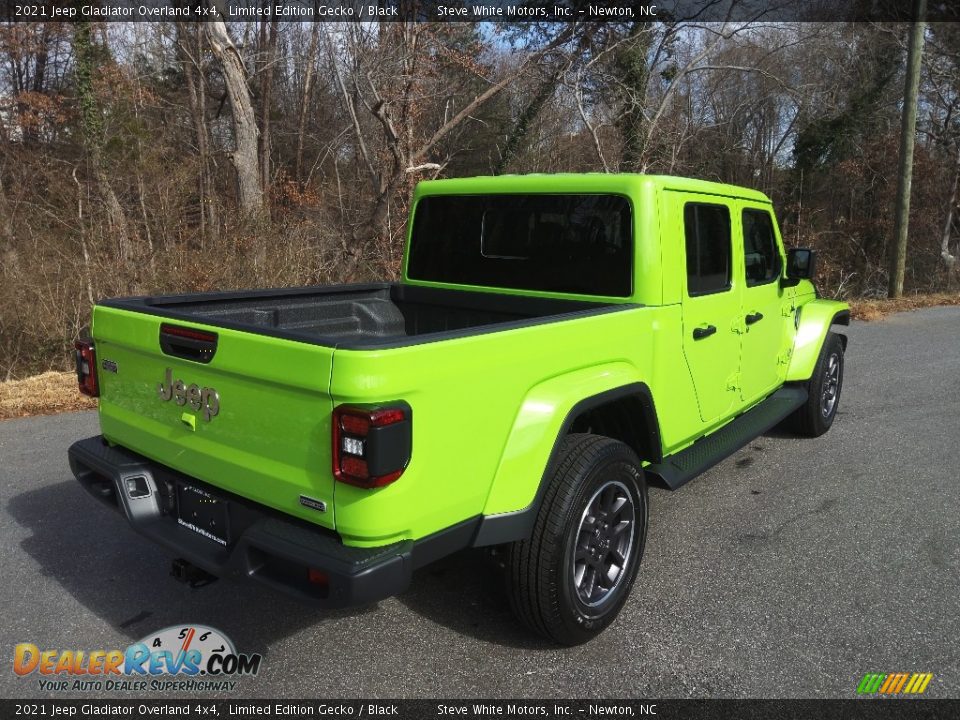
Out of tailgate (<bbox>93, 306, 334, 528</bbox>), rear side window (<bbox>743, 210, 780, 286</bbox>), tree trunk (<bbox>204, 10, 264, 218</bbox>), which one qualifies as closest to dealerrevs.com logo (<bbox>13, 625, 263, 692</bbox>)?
tailgate (<bbox>93, 306, 334, 528</bbox>)

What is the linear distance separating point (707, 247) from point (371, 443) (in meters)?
2.54

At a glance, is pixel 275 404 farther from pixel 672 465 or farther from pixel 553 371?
pixel 672 465

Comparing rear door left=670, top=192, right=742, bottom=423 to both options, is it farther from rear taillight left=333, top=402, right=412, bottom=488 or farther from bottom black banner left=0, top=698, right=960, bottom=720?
rear taillight left=333, top=402, right=412, bottom=488

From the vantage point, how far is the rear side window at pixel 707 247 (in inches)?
147

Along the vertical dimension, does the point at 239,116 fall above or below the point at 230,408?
above

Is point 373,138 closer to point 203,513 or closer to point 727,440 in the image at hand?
point 727,440

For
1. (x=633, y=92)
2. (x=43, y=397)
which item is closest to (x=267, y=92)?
(x=633, y=92)

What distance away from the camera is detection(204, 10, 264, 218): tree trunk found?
487 inches

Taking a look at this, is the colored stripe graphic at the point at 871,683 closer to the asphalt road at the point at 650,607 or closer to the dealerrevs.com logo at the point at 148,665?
the asphalt road at the point at 650,607

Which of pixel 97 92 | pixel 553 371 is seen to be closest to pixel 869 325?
pixel 553 371

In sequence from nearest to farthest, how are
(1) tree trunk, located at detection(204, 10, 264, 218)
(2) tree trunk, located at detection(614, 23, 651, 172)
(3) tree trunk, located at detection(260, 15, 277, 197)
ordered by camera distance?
(1) tree trunk, located at detection(204, 10, 264, 218)
(2) tree trunk, located at detection(614, 23, 651, 172)
(3) tree trunk, located at detection(260, 15, 277, 197)

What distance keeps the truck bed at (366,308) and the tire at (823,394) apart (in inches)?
105

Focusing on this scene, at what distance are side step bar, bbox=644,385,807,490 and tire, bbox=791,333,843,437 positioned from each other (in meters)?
0.17

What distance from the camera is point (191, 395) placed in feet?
8.96
